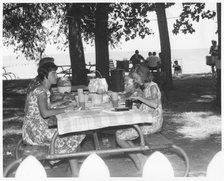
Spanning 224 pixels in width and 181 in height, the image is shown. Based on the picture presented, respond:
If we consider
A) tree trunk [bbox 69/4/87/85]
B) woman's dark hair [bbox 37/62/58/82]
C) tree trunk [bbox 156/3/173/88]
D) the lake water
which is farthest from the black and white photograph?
the lake water

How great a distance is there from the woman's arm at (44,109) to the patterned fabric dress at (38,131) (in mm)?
61

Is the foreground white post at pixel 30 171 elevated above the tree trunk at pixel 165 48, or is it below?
below

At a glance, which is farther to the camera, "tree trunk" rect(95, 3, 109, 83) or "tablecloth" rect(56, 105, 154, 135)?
"tree trunk" rect(95, 3, 109, 83)

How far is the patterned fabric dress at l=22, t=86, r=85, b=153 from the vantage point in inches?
162

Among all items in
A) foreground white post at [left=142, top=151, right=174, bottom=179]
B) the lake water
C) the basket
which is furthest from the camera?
the lake water

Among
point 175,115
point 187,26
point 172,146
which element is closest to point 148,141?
point 172,146

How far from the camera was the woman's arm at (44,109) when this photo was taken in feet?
13.2

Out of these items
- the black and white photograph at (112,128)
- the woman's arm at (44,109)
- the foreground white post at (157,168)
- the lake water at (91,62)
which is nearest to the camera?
the foreground white post at (157,168)

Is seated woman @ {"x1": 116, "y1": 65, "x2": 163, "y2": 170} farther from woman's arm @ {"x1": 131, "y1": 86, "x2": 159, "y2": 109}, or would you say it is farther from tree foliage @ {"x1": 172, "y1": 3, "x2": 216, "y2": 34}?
tree foliage @ {"x1": 172, "y1": 3, "x2": 216, "y2": 34}

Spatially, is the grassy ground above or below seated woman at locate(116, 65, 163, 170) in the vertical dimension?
below

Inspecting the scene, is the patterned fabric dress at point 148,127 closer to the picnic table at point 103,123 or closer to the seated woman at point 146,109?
the seated woman at point 146,109

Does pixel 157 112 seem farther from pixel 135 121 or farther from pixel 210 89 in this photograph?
pixel 210 89

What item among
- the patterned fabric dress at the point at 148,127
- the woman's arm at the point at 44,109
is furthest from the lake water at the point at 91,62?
the woman's arm at the point at 44,109

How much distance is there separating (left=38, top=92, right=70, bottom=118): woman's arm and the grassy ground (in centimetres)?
98
